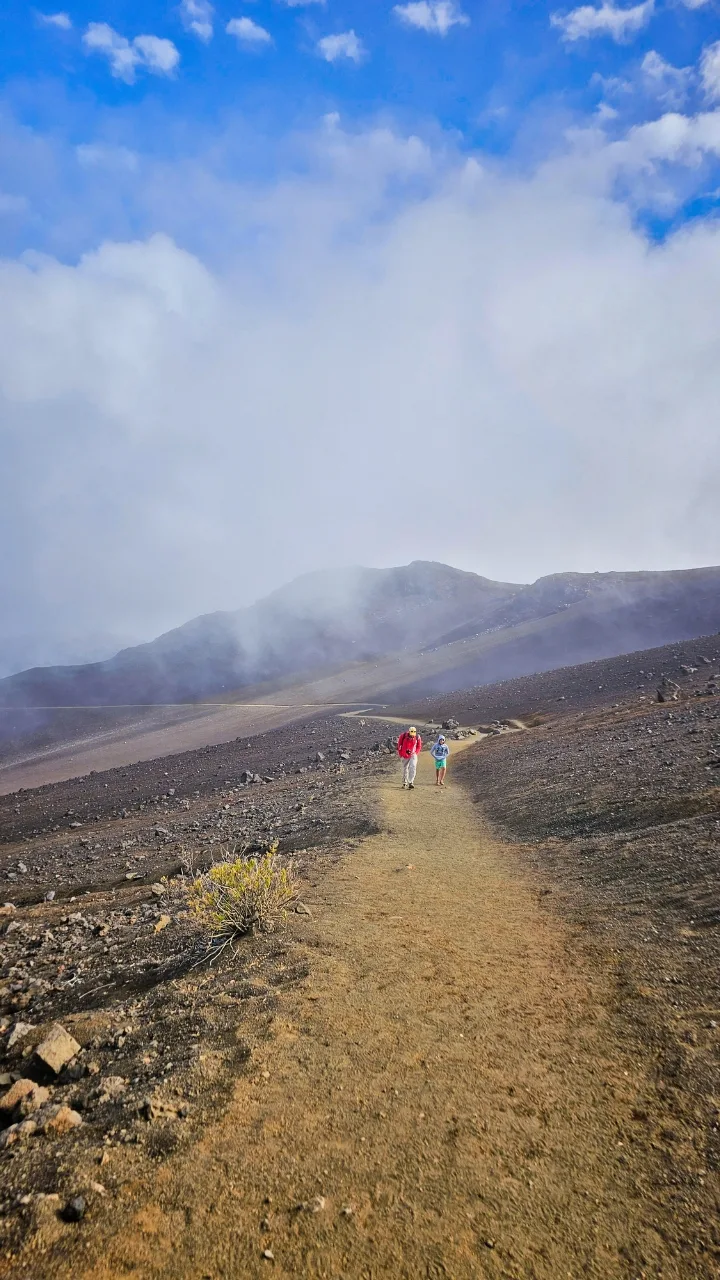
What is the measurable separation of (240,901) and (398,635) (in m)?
108

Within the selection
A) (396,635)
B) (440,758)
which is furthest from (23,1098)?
(396,635)

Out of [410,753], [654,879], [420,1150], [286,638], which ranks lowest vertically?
[654,879]

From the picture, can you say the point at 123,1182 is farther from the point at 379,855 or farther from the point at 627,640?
the point at 627,640

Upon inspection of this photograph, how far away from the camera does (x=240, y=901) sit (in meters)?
5.97

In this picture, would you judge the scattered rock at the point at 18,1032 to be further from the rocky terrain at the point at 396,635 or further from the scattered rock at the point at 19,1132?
the rocky terrain at the point at 396,635

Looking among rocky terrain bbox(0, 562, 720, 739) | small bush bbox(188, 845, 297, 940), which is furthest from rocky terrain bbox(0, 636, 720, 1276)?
rocky terrain bbox(0, 562, 720, 739)

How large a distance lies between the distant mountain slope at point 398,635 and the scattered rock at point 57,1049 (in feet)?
181

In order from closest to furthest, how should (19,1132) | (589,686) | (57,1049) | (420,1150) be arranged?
(420,1150), (19,1132), (57,1049), (589,686)

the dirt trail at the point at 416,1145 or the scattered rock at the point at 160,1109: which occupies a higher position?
the scattered rock at the point at 160,1109

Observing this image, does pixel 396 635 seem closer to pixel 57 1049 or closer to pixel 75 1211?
pixel 57 1049

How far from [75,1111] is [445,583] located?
143015mm

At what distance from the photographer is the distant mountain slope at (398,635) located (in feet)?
228

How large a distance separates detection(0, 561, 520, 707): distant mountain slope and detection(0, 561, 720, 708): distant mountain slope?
40cm

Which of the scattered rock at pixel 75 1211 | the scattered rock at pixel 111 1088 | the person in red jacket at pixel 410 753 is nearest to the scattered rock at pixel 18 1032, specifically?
the scattered rock at pixel 111 1088
